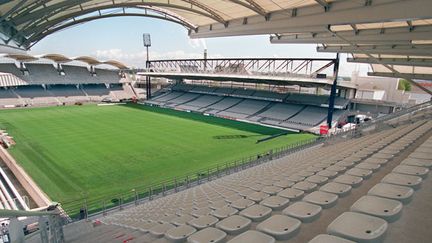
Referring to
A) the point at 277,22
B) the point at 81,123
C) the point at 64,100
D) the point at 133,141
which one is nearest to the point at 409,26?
the point at 277,22

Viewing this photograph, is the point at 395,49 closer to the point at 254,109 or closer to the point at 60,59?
the point at 254,109

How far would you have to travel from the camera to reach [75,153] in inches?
873

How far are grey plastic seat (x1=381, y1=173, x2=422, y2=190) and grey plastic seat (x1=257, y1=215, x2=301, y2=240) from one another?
1743 mm

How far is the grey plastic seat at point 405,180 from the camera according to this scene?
11.7 feet

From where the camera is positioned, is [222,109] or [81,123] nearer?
[81,123]

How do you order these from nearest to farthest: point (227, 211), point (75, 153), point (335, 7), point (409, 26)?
point (227, 211), point (335, 7), point (409, 26), point (75, 153)

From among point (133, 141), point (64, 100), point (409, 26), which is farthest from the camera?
point (64, 100)

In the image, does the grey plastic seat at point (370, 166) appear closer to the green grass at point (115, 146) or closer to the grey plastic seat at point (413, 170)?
the grey plastic seat at point (413, 170)

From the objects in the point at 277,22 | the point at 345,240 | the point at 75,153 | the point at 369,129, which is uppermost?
the point at 277,22

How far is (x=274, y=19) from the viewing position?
55.6 feet

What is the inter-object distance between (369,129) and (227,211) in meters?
17.1

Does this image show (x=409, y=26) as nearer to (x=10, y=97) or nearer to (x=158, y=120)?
(x=158, y=120)

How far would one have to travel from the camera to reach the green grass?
1688 centimetres

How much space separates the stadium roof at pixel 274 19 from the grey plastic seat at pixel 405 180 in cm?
826
